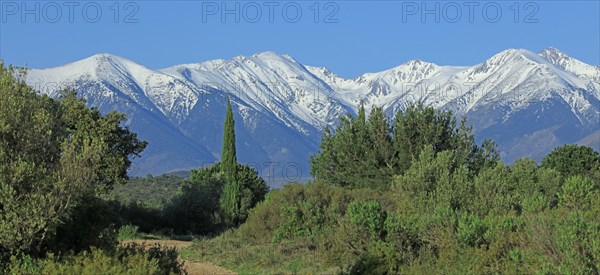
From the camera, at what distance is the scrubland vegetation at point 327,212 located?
63.4ft

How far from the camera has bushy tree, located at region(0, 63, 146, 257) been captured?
60.9 feet

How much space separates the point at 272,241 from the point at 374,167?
14676 millimetres

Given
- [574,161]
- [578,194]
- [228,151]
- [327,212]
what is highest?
[574,161]

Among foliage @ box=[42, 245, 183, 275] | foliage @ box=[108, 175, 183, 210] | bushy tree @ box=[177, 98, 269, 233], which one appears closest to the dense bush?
Result: foliage @ box=[42, 245, 183, 275]

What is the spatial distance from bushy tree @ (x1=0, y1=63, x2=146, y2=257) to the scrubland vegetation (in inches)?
1.3

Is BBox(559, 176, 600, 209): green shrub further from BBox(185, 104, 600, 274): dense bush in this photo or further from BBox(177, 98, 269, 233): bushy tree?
BBox(177, 98, 269, 233): bushy tree

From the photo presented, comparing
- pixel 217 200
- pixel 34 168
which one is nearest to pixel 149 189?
pixel 217 200

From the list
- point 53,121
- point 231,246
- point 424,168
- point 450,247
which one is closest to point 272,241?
point 231,246

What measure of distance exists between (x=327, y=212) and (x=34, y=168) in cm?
1952

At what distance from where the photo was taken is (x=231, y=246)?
3481 cm

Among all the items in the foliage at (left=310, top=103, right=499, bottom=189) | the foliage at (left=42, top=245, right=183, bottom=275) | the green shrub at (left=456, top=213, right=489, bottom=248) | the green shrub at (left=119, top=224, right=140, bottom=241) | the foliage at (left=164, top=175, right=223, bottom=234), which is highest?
the foliage at (left=310, top=103, right=499, bottom=189)

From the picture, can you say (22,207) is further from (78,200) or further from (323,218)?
(323,218)

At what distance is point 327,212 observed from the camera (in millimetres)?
37469

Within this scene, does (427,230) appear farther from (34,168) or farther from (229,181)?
(229,181)
